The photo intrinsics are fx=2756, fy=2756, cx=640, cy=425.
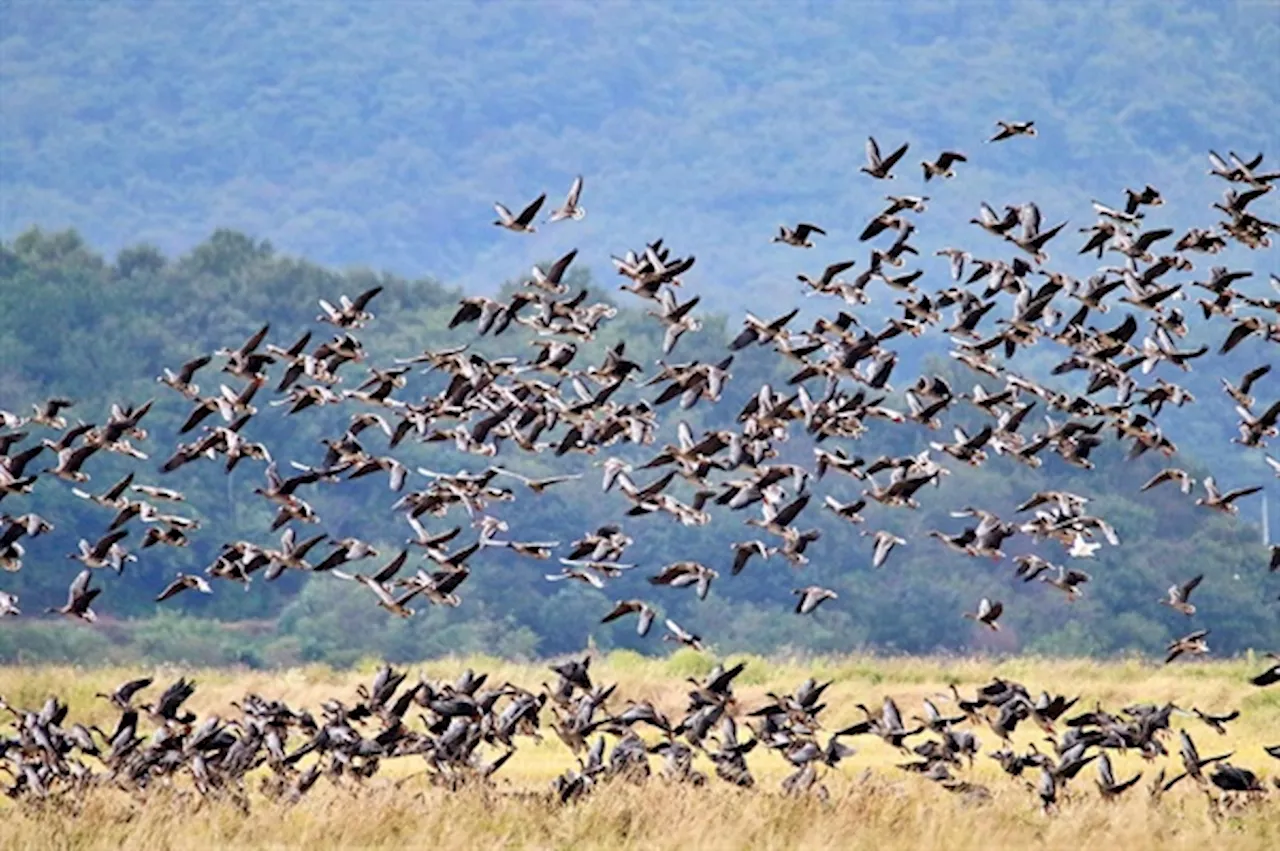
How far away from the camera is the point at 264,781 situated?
79.8ft

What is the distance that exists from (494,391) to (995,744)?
24.4 feet

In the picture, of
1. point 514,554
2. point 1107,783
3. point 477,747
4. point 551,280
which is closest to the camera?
point 1107,783

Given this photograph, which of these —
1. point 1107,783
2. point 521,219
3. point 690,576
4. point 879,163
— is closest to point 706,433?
point 690,576

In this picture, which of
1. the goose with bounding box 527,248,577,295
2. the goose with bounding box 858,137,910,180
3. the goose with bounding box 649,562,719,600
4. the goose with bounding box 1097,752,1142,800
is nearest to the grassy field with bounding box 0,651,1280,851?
the goose with bounding box 1097,752,1142,800

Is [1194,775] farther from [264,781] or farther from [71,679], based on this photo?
[71,679]

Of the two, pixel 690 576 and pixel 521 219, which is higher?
pixel 521 219

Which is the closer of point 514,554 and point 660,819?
point 660,819

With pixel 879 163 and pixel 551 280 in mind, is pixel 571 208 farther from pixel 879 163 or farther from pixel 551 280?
pixel 879 163

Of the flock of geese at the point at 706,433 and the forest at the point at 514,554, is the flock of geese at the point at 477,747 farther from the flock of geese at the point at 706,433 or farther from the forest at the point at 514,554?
the forest at the point at 514,554

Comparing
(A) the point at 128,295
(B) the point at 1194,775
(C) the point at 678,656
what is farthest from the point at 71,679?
(A) the point at 128,295

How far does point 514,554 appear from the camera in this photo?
8425 centimetres

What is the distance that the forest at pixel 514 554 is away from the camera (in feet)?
258

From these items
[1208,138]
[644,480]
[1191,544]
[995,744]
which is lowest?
[1208,138]

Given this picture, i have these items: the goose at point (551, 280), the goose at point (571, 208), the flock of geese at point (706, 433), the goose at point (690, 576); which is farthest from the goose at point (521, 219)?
the goose at point (690, 576)
